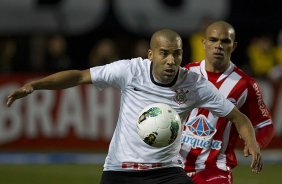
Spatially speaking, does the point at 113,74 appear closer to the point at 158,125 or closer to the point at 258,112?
the point at 158,125

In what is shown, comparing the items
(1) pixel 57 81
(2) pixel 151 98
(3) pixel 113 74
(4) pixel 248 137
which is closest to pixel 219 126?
(4) pixel 248 137

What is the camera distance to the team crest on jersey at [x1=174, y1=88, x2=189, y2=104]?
6.60 metres

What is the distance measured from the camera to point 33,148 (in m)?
14.3

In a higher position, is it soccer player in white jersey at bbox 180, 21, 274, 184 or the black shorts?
soccer player in white jersey at bbox 180, 21, 274, 184

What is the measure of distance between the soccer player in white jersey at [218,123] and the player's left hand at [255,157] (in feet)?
2.51

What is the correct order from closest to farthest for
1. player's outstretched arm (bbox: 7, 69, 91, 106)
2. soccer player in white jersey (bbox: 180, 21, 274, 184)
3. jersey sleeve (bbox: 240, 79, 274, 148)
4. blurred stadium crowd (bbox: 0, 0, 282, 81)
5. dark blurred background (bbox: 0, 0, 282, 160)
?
1. player's outstretched arm (bbox: 7, 69, 91, 106)
2. soccer player in white jersey (bbox: 180, 21, 274, 184)
3. jersey sleeve (bbox: 240, 79, 274, 148)
4. dark blurred background (bbox: 0, 0, 282, 160)
5. blurred stadium crowd (bbox: 0, 0, 282, 81)

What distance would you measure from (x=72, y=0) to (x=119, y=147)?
10.9m

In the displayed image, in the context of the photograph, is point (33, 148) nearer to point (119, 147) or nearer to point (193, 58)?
point (193, 58)

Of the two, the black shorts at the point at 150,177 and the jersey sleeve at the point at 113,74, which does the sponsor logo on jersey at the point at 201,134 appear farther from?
the jersey sleeve at the point at 113,74

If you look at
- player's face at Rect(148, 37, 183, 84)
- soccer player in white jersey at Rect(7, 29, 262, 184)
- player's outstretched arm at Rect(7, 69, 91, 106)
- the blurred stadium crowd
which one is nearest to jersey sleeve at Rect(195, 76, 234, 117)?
soccer player in white jersey at Rect(7, 29, 262, 184)

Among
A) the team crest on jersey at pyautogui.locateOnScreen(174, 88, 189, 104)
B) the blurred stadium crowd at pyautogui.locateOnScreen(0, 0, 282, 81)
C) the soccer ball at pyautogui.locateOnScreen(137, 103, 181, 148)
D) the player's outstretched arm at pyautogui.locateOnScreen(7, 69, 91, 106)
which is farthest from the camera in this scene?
the blurred stadium crowd at pyautogui.locateOnScreen(0, 0, 282, 81)

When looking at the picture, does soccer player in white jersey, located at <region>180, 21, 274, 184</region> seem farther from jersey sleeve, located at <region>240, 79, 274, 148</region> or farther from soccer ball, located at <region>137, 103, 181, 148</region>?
soccer ball, located at <region>137, 103, 181, 148</region>

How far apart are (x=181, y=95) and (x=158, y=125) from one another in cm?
48

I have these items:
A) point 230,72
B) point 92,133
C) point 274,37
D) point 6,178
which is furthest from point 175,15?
point 230,72
